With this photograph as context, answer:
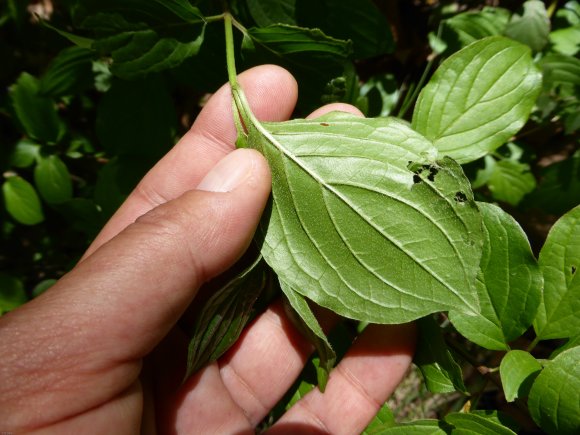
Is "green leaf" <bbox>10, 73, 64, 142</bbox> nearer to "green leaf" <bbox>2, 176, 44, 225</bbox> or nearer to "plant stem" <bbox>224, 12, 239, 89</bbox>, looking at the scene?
"green leaf" <bbox>2, 176, 44, 225</bbox>

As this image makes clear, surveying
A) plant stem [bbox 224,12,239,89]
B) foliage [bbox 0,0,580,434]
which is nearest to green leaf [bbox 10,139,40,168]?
foliage [bbox 0,0,580,434]

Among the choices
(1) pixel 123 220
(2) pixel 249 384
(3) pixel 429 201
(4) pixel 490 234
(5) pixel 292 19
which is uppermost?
(5) pixel 292 19

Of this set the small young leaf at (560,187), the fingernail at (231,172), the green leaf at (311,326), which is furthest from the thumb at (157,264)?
the small young leaf at (560,187)

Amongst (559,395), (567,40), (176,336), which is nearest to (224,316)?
(176,336)

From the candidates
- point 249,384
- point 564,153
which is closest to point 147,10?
point 249,384

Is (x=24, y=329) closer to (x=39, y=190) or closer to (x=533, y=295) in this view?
(x=39, y=190)
